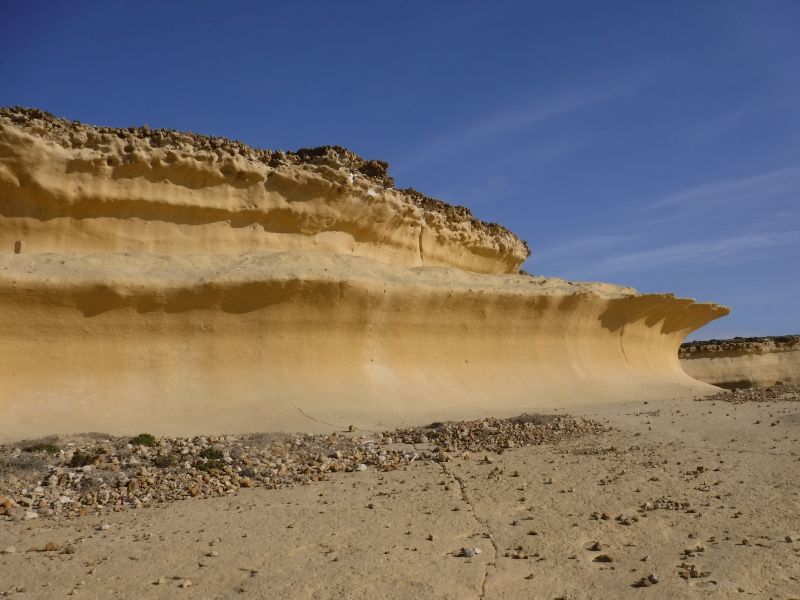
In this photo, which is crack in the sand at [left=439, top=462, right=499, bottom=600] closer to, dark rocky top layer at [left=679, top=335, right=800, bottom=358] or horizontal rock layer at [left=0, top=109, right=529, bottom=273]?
horizontal rock layer at [left=0, top=109, right=529, bottom=273]

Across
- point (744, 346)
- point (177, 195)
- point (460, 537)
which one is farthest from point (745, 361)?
point (460, 537)

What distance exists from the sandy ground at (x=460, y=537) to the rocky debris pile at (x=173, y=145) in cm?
880

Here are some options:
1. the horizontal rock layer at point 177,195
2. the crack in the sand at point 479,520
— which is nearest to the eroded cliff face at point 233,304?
the horizontal rock layer at point 177,195

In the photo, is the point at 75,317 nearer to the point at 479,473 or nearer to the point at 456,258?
the point at 479,473

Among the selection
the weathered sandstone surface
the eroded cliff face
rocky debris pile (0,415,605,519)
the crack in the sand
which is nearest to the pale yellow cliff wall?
the eroded cliff face

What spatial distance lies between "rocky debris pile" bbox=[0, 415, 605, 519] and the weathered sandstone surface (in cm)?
2425

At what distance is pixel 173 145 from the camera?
Result: 12.8 meters

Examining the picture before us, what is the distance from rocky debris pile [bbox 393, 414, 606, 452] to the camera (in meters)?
7.81

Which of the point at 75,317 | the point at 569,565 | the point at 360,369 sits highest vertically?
the point at 75,317

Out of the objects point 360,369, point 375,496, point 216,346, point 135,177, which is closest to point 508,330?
point 360,369

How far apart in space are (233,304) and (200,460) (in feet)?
16.8

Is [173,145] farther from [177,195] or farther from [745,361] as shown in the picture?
[745,361]

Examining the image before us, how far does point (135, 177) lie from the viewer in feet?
41.0

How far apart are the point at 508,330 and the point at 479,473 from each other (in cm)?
888
